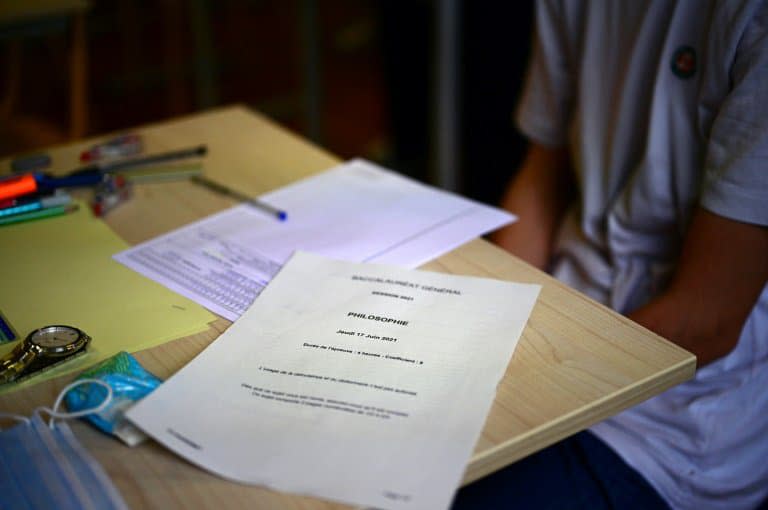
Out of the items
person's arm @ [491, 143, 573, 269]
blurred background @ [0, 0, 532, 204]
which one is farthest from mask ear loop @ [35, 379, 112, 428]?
blurred background @ [0, 0, 532, 204]

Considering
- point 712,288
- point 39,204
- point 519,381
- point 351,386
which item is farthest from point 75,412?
point 712,288

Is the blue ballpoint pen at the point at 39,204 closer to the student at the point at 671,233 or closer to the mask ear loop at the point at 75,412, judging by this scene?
the mask ear loop at the point at 75,412

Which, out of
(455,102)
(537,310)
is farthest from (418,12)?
(537,310)

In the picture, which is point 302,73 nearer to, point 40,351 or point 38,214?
point 38,214

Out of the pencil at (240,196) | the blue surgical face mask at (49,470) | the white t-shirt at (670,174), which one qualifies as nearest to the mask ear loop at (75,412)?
the blue surgical face mask at (49,470)

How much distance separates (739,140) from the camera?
913 millimetres

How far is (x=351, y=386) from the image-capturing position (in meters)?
0.70

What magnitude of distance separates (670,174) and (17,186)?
0.82 m

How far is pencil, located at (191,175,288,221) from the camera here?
3.38 ft

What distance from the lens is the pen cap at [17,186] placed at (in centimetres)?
104

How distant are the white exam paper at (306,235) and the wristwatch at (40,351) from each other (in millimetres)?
128

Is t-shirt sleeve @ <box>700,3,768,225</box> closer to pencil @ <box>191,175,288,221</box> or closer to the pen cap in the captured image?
pencil @ <box>191,175,288,221</box>

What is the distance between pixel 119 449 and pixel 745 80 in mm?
715

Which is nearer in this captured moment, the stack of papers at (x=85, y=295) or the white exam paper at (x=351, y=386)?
the white exam paper at (x=351, y=386)
